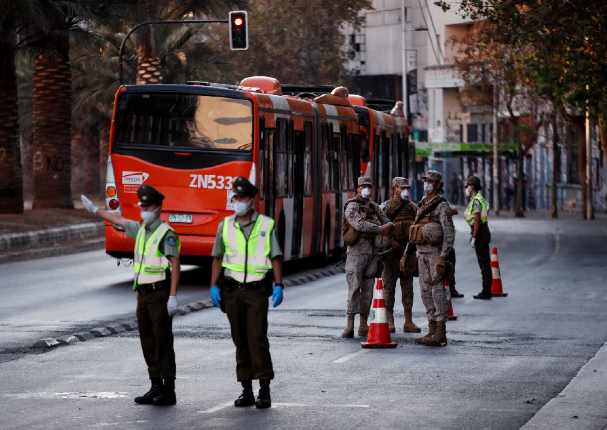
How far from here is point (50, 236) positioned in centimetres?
3088

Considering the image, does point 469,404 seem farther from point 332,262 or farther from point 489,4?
Answer: point 489,4

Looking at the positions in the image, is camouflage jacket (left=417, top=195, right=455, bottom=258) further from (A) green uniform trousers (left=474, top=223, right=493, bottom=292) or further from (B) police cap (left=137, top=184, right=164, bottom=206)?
(A) green uniform trousers (left=474, top=223, right=493, bottom=292)

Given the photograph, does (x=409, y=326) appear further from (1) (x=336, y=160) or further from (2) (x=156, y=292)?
(1) (x=336, y=160)

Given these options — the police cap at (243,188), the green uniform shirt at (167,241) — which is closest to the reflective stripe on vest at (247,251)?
the police cap at (243,188)

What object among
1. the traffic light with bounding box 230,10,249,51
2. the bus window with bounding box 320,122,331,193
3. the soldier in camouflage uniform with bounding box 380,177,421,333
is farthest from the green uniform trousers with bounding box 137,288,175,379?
the traffic light with bounding box 230,10,249,51

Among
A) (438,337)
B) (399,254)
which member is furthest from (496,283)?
(438,337)

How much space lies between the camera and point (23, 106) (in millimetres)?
55719

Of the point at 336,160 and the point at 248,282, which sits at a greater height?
the point at 336,160

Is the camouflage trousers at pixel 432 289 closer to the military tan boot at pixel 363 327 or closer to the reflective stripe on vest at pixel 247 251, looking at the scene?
the military tan boot at pixel 363 327

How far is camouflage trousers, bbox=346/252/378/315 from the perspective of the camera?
→ 14383 mm

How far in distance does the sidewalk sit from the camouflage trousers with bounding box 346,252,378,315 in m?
13.6

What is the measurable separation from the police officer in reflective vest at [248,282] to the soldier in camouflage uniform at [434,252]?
4.14m

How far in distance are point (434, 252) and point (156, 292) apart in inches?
190

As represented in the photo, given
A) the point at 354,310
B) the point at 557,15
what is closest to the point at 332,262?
the point at 557,15
